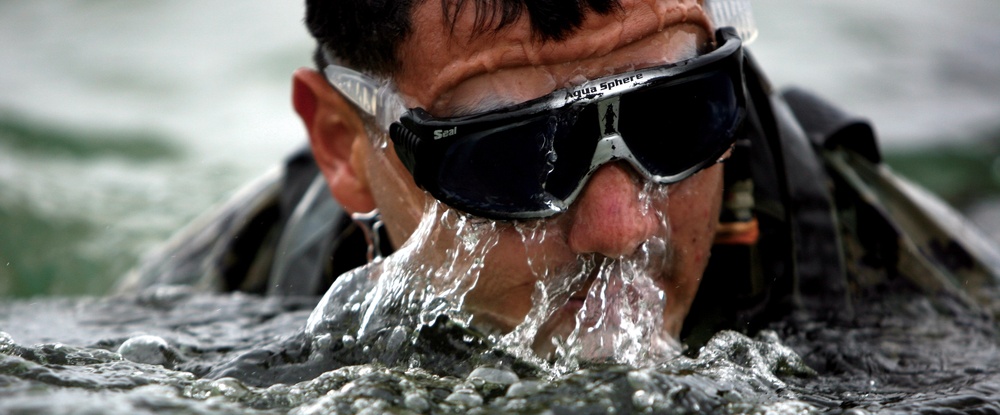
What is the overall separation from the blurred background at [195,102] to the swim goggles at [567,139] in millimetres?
2643

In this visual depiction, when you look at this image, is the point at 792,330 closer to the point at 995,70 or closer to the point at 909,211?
the point at 909,211

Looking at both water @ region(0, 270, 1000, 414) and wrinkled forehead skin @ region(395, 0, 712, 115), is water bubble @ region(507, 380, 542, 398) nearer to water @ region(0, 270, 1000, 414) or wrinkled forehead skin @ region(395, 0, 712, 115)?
water @ region(0, 270, 1000, 414)

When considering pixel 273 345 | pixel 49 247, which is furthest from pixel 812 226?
pixel 49 247

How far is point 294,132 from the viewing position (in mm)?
6551

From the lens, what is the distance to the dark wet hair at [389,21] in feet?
6.55

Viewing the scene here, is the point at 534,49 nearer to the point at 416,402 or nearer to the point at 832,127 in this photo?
the point at 416,402

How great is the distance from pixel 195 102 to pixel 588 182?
5.33 m

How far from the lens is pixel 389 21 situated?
2193 mm

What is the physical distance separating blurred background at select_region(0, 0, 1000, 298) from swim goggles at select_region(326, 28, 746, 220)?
2643 mm

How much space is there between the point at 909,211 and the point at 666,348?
1169 mm

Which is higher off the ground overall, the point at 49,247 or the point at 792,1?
the point at 792,1

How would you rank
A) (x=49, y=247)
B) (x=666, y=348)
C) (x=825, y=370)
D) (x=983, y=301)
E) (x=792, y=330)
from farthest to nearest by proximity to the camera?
(x=49, y=247) → (x=983, y=301) → (x=792, y=330) → (x=825, y=370) → (x=666, y=348)

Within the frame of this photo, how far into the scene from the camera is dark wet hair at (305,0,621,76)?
6.55 feet

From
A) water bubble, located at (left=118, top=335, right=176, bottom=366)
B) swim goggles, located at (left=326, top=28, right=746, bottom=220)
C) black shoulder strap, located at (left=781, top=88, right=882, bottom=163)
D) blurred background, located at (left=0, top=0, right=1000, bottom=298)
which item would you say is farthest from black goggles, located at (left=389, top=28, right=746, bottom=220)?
blurred background, located at (left=0, top=0, right=1000, bottom=298)
